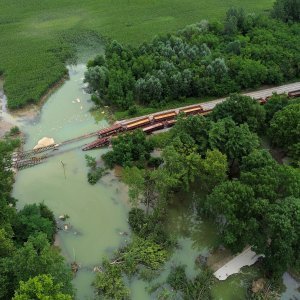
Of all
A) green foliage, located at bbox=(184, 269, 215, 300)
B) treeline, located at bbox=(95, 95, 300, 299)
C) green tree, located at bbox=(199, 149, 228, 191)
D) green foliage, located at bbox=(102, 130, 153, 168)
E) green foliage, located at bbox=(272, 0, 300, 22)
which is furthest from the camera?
green foliage, located at bbox=(272, 0, 300, 22)

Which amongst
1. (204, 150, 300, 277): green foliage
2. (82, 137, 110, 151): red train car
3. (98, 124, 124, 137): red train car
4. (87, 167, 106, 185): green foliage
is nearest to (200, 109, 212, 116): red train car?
(98, 124, 124, 137): red train car

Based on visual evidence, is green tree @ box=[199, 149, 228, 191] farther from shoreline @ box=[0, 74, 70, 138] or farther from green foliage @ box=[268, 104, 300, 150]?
shoreline @ box=[0, 74, 70, 138]

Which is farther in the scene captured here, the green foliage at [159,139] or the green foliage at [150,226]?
the green foliage at [159,139]

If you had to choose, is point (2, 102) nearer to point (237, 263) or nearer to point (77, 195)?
point (77, 195)

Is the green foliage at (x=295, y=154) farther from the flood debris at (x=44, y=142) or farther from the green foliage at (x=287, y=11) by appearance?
the green foliage at (x=287, y=11)

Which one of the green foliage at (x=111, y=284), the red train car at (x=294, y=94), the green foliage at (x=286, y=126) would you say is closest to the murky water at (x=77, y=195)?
the green foliage at (x=111, y=284)
